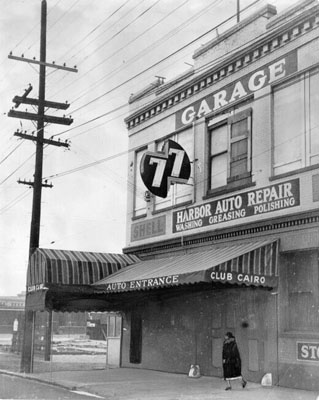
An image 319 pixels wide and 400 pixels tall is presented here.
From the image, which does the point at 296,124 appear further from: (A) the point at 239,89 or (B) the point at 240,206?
(B) the point at 240,206

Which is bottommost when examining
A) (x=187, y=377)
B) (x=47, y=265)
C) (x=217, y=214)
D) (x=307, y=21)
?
(x=187, y=377)

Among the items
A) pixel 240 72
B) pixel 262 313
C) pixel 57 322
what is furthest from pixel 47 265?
pixel 57 322

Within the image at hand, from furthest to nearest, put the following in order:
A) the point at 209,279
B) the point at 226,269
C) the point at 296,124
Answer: the point at 296,124, the point at 226,269, the point at 209,279

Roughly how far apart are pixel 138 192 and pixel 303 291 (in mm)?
8824

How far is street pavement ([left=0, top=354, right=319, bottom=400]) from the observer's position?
1417 centimetres

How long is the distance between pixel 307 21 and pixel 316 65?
3.95 feet

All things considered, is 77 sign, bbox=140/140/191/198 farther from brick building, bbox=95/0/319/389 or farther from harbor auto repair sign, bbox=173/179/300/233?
harbor auto repair sign, bbox=173/179/300/233

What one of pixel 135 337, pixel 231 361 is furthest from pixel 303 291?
pixel 135 337

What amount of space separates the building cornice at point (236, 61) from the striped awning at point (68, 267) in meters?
5.39

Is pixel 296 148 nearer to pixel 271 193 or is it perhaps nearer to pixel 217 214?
pixel 271 193

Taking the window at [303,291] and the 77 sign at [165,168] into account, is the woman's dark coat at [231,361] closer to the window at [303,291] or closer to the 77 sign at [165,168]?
the window at [303,291]

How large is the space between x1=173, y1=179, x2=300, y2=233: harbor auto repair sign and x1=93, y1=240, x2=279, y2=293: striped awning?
885mm

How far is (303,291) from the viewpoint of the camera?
15.7 metres

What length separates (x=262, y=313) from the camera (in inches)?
653
